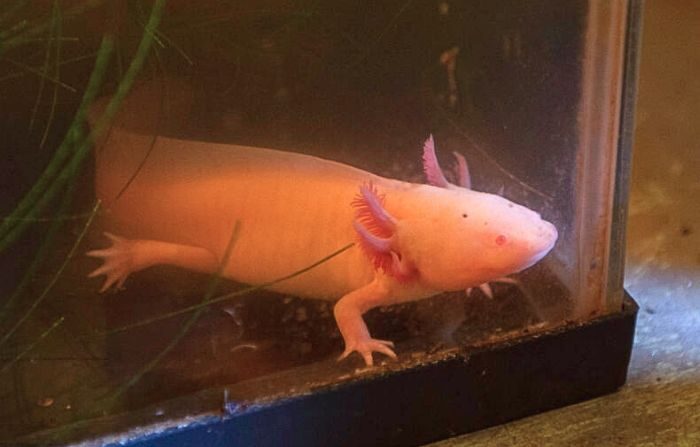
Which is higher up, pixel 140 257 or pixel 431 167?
pixel 431 167

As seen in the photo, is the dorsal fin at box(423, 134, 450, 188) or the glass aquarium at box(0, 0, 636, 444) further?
the dorsal fin at box(423, 134, 450, 188)

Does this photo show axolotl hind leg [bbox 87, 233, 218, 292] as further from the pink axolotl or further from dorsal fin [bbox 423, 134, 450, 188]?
dorsal fin [bbox 423, 134, 450, 188]

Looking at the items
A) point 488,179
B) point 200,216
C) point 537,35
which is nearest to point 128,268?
point 200,216

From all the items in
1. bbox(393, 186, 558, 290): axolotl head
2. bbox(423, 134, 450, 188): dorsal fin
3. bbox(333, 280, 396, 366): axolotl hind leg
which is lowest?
bbox(333, 280, 396, 366): axolotl hind leg

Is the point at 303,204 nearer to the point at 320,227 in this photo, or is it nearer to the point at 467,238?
the point at 320,227

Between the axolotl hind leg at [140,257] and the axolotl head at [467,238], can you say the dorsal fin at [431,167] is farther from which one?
the axolotl hind leg at [140,257]

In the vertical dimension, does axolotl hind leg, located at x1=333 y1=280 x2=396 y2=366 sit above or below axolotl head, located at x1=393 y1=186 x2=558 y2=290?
below

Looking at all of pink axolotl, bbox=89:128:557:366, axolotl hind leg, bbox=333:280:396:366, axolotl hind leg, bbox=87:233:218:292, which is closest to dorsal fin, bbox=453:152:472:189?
pink axolotl, bbox=89:128:557:366

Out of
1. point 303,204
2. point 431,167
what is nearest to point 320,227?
point 303,204
